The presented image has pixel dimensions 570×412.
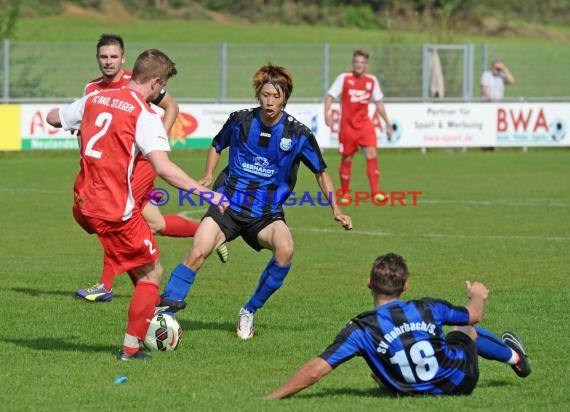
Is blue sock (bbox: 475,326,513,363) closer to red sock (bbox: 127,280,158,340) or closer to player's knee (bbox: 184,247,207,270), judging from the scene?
red sock (bbox: 127,280,158,340)

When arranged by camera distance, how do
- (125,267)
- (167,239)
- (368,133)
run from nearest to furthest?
(125,267), (167,239), (368,133)

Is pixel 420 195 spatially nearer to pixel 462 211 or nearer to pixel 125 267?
pixel 462 211

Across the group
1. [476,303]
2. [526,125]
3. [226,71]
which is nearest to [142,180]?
[476,303]

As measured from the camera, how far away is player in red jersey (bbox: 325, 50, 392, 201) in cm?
1842

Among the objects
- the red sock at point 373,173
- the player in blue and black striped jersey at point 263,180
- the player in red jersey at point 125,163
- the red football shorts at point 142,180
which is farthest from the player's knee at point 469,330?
the red sock at point 373,173

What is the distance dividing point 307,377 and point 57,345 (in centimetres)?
250

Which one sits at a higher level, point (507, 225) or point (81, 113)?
point (81, 113)

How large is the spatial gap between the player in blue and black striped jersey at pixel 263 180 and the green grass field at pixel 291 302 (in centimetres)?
55

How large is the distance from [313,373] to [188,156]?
66.0 ft

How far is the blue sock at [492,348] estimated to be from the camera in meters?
6.85

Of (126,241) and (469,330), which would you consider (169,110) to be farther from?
(469,330)

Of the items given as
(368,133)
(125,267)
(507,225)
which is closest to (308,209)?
(368,133)

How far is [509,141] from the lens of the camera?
27797 mm

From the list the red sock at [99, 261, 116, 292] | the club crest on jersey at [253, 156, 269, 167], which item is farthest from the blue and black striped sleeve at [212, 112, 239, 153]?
the red sock at [99, 261, 116, 292]
